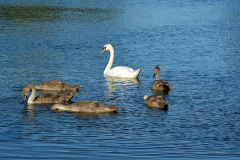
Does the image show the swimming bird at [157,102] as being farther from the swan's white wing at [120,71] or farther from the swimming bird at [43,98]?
the swan's white wing at [120,71]

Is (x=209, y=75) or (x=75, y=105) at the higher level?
(x=209, y=75)

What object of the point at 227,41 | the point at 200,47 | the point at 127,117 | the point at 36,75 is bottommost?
the point at 127,117

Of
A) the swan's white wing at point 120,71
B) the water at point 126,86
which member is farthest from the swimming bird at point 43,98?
the swan's white wing at point 120,71

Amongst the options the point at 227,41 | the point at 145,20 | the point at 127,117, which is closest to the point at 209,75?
the point at 127,117

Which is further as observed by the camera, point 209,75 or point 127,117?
point 209,75

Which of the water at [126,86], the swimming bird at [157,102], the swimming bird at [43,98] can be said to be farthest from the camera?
the swimming bird at [43,98]

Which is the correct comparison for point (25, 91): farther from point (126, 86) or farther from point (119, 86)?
point (126, 86)

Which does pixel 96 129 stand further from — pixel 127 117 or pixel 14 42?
pixel 14 42

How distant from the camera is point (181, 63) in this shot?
24797 millimetres

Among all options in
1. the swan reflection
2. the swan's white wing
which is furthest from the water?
the swan's white wing

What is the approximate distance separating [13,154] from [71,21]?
3692 centimetres

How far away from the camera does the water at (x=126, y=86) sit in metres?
11.0

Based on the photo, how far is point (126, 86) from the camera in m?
19.3

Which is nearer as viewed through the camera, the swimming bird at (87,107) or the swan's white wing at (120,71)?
the swimming bird at (87,107)
